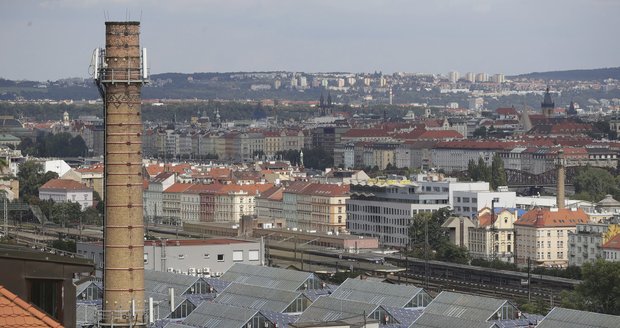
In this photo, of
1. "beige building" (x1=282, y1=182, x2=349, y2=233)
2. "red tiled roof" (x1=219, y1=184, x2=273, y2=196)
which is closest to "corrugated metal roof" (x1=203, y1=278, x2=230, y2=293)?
"beige building" (x1=282, y1=182, x2=349, y2=233)

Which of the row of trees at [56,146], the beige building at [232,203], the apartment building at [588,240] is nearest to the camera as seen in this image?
the apartment building at [588,240]

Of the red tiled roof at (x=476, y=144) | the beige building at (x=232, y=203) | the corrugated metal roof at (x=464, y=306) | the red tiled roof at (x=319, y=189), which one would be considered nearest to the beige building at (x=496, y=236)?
the red tiled roof at (x=319, y=189)

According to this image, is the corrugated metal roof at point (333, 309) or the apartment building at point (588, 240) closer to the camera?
the corrugated metal roof at point (333, 309)

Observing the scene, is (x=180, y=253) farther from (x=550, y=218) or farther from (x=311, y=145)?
(x=311, y=145)

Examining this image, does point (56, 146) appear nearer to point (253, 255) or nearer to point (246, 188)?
point (246, 188)

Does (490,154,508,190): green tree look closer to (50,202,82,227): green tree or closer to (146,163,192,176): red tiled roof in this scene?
(146,163,192,176): red tiled roof

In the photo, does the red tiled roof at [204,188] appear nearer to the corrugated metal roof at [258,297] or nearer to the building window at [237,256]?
the building window at [237,256]
